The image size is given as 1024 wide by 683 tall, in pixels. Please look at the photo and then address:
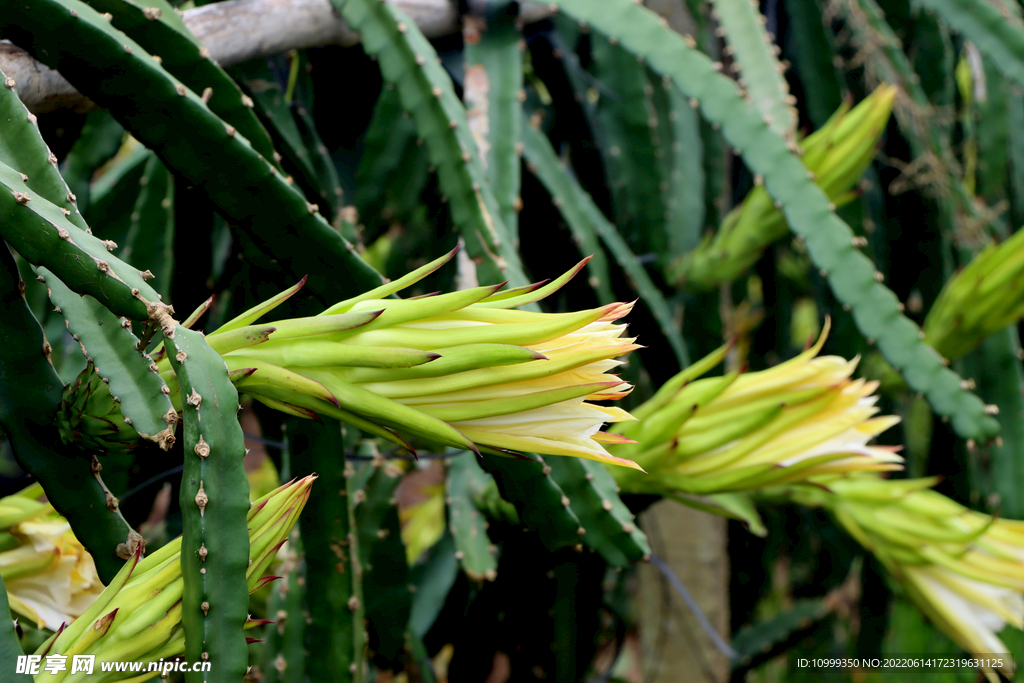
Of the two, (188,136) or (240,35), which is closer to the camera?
(188,136)

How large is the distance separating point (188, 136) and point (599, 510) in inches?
19.5

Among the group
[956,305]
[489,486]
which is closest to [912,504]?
[956,305]

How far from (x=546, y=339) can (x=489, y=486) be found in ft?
1.57

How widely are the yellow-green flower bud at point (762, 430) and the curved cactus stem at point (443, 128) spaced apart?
224 millimetres

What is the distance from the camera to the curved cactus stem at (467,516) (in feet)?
3.02

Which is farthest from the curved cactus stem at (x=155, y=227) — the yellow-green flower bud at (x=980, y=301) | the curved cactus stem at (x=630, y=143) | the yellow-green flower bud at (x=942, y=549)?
the yellow-green flower bud at (x=980, y=301)

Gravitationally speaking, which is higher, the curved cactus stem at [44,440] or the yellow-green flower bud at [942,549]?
the curved cactus stem at [44,440]

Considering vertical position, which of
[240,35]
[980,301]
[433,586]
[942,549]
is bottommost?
[942,549]

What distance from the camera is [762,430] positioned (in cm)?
76

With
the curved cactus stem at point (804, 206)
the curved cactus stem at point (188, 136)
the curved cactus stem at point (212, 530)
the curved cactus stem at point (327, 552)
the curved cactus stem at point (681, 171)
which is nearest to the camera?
the curved cactus stem at point (212, 530)

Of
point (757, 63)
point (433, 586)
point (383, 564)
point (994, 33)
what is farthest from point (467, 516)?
point (994, 33)

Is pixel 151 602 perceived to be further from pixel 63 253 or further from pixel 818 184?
pixel 818 184

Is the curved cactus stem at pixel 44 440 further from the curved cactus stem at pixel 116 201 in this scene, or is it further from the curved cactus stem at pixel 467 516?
the curved cactus stem at pixel 116 201

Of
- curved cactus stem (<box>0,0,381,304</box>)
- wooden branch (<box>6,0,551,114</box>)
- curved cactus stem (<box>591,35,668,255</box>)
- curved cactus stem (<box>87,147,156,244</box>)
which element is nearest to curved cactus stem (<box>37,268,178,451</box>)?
curved cactus stem (<box>0,0,381,304</box>)
